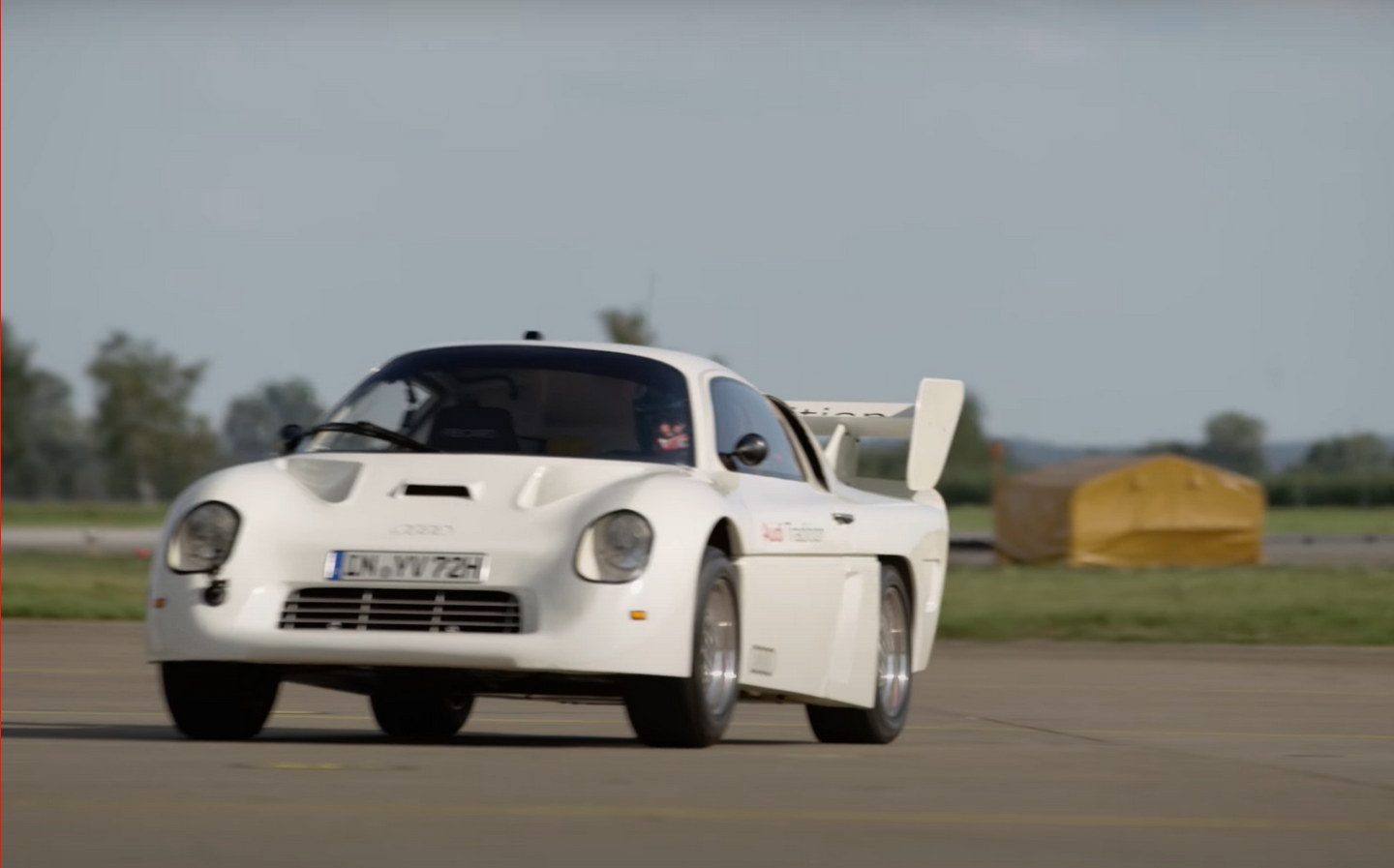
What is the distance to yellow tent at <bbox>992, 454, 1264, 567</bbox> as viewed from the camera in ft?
142

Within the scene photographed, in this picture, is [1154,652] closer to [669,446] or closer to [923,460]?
[923,460]

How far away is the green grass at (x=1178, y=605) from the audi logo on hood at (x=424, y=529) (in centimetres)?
1646

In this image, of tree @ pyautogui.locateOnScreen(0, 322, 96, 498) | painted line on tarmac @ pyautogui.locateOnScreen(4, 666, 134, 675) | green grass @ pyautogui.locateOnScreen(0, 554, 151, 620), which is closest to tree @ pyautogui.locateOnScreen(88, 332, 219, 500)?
tree @ pyautogui.locateOnScreen(0, 322, 96, 498)

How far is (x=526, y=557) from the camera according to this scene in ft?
29.2

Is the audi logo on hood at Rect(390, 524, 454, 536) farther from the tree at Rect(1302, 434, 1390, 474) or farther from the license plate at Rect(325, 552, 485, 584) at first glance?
the tree at Rect(1302, 434, 1390, 474)

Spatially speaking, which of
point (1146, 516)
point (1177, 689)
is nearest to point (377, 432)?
point (1177, 689)

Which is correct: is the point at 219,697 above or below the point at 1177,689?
above

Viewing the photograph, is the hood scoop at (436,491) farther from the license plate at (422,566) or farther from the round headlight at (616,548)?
the round headlight at (616,548)

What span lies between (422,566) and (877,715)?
2.69m

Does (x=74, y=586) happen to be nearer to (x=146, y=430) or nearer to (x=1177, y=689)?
(x=1177, y=689)

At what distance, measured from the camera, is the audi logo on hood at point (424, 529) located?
899 centimetres

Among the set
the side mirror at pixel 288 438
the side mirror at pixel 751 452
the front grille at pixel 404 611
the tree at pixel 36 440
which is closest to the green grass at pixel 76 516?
the tree at pixel 36 440

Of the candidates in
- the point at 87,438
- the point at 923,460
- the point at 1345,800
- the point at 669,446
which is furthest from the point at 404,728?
the point at 87,438

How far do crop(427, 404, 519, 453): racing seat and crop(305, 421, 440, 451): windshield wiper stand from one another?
0.24 feet
